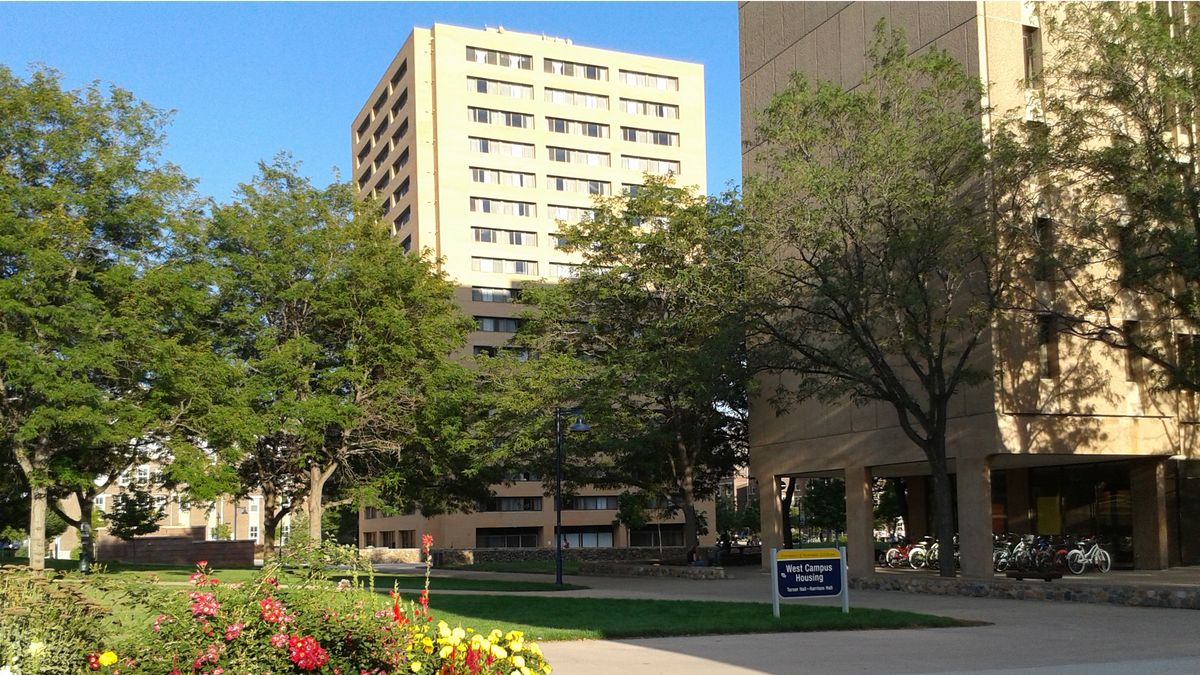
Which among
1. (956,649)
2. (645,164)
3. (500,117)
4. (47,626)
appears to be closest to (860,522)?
(956,649)

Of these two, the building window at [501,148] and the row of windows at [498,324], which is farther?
the building window at [501,148]

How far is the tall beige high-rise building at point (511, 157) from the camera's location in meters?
88.2

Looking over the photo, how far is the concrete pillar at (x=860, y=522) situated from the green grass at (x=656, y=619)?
41.0 feet

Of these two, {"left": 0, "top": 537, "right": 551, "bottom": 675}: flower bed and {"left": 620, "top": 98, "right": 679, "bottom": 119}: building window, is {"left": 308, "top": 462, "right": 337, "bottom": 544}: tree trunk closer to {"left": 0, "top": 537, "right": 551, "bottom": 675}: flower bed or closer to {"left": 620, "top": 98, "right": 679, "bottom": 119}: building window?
{"left": 0, "top": 537, "right": 551, "bottom": 675}: flower bed

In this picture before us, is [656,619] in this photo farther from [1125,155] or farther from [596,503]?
[596,503]

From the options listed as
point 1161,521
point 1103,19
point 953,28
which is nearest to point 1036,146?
point 1103,19

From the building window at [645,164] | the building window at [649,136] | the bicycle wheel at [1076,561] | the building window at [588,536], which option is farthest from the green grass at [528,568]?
the building window at [649,136]

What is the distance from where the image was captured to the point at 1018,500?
1443 inches

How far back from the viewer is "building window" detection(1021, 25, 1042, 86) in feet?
104

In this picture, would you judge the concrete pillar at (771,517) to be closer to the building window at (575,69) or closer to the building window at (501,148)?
the building window at (501,148)

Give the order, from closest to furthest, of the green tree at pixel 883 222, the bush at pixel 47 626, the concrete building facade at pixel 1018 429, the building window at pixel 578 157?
the bush at pixel 47 626, the green tree at pixel 883 222, the concrete building facade at pixel 1018 429, the building window at pixel 578 157

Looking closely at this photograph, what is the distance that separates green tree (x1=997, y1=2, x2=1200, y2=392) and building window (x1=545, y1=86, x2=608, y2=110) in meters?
68.1

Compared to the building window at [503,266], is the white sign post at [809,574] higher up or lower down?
lower down

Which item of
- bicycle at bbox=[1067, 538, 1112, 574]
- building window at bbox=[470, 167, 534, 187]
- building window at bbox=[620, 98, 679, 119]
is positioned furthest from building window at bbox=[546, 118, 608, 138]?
bicycle at bbox=[1067, 538, 1112, 574]
